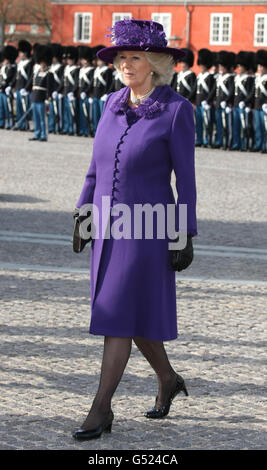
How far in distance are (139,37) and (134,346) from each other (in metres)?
2.22

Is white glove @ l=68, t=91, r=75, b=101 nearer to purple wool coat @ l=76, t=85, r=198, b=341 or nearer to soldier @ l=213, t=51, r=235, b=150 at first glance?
soldier @ l=213, t=51, r=235, b=150

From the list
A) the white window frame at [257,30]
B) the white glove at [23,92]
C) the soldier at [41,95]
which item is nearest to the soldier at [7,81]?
the white glove at [23,92]

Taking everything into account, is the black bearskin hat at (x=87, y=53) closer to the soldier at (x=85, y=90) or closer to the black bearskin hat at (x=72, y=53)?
the soldier at (x=85, y=90)

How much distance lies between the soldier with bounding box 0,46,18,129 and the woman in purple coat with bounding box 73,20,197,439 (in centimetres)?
2285

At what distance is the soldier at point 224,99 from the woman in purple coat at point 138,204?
1881 cm

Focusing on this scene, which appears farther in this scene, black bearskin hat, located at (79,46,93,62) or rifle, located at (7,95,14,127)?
rifle, located at (7,95,14,127)

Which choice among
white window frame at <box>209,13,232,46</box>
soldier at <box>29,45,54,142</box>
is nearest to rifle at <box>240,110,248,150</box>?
soldier at <box>29,45,54,142</box>

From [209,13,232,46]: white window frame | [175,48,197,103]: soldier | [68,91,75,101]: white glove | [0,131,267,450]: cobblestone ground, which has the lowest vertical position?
[0,131,267,450]: cobblestone ground

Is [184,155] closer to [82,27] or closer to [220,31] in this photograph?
[220,31]

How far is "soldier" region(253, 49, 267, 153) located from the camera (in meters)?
23.0

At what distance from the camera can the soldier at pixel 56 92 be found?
26500 millimetres

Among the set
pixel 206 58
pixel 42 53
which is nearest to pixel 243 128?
pixel 206 58

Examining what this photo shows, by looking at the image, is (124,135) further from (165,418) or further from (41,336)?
(41,336)

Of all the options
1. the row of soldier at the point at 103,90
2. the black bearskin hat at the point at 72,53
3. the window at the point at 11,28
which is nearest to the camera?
the row of soldier at the point at 103,90
